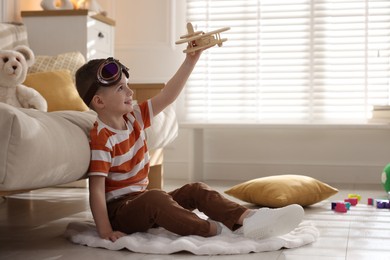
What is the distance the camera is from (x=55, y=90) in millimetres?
3043

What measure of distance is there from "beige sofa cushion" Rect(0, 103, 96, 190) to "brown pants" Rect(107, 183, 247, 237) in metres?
0.17

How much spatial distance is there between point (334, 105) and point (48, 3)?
1.82 metres

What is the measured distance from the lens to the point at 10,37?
3375 millimetres

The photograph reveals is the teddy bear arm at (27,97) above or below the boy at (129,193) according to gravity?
above

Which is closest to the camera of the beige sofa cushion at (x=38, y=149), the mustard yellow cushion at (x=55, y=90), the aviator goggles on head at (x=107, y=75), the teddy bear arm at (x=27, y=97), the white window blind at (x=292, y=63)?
the beige sofa cushion at (x=38, y=149)

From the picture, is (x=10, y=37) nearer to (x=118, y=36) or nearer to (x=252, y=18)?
(x=118, y=36)

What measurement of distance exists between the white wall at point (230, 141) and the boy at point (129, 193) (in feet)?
6.35

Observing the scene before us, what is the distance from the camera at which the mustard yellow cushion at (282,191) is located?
2.70 m

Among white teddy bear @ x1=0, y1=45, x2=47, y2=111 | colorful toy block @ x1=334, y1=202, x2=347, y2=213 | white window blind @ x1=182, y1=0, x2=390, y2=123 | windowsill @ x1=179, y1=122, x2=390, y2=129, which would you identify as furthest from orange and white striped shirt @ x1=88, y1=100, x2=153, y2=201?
white window blind @ x1=182, y1=0, x2=390, y2=123

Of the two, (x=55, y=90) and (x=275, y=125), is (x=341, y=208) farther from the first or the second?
(x=55, y=90)

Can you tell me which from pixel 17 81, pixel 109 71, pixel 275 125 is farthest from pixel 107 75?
pixel 275 125

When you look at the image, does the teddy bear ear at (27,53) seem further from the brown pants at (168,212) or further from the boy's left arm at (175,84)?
the brown pants at (168,212)

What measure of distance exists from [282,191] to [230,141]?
1.53 m

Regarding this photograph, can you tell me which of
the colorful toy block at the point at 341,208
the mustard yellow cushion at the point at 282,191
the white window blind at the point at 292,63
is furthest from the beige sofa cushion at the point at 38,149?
the white window blind at the point at 292,63
